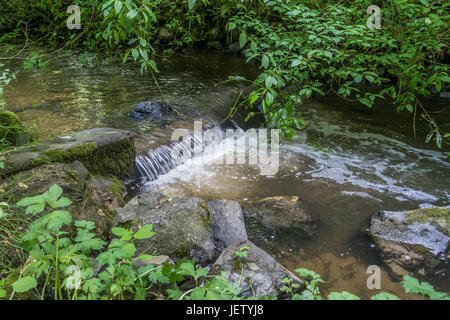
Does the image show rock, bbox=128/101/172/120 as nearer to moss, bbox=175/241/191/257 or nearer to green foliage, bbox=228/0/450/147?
green foliage, bbox=228/0/450/147

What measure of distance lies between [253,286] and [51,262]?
52.8 inches

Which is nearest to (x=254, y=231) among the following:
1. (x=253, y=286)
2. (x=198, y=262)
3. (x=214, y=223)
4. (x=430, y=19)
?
(x=214, y=223)

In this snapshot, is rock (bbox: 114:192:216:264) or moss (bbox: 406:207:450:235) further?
moss (bbox: 406:207:450:235)

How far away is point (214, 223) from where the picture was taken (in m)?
3.32

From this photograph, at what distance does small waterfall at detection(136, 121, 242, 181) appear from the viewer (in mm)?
4598

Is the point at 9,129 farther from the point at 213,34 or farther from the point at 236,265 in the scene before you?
the point at 213,34

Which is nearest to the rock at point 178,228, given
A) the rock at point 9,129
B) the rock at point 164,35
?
the rock at point 9,129

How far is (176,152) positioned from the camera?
5.09m

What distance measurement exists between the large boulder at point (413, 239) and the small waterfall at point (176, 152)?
2.82 meters

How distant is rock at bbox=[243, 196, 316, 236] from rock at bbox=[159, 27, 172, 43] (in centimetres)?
794

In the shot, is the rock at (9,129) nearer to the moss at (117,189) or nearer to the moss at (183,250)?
the moss at (117,189)

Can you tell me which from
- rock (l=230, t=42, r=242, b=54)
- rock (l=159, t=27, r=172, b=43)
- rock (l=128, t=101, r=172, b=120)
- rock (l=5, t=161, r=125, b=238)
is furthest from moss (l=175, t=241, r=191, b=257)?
rock (l=159, t=27, r=172, b=43)

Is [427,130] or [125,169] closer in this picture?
[125,169]
